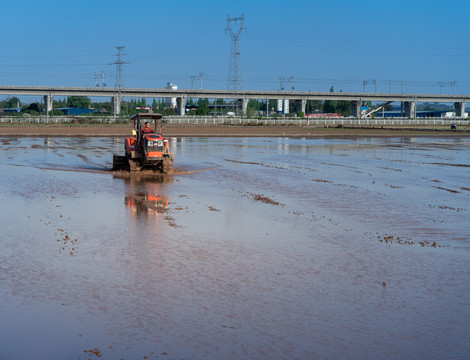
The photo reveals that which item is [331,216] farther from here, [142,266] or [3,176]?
[3,176]

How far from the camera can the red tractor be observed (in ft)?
82.8

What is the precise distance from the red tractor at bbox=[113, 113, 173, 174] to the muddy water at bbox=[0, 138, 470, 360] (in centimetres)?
394

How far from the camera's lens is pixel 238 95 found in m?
148

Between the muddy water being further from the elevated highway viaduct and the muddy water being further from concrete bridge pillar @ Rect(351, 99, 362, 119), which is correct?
concrete bridge pillar @ Rect(351, 99, 362, 119)

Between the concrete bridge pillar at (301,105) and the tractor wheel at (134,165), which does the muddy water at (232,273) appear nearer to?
the tractor wheel at (134,165)

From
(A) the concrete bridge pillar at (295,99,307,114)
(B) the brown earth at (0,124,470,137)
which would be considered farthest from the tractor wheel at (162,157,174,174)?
(A) the concrete bridge pillar at (295,99,307,114)

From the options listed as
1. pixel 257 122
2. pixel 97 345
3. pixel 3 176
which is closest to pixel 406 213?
pixel 97 345

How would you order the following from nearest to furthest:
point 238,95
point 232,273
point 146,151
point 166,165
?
point 232,273 < point 146,151 < point 166,165 < point 238,95

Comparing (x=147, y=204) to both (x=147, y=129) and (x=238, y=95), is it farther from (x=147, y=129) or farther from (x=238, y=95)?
(x=238, y=95)

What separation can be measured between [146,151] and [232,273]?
15.5 metres

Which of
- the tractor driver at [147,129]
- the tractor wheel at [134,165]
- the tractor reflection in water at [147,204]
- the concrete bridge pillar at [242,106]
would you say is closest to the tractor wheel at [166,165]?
the tractor wheel at [134,165]

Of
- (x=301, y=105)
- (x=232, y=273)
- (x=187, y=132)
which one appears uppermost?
(x=301, y=105)

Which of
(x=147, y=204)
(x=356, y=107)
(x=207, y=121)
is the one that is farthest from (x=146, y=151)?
(x=356, y=107)

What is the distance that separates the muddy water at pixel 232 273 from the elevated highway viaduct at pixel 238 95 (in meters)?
105
